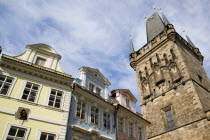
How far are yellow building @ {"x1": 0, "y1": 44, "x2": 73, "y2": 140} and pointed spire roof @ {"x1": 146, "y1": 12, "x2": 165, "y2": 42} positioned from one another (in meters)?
27.2

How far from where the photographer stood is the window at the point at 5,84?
35.6ft

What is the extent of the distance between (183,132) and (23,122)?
17410 millimetres

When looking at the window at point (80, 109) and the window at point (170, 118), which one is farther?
the window at point (170, 118)

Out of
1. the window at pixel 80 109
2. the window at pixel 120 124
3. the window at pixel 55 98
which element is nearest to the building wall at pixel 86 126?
the window at pixel 80 109

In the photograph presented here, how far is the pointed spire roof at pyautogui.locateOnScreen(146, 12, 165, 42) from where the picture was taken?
1433 inches

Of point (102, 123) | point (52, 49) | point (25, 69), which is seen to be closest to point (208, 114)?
→ point (102, 123)

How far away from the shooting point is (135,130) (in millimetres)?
16797

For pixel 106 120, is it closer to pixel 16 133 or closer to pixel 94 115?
pixel 94 115

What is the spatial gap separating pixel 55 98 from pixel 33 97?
1.37m

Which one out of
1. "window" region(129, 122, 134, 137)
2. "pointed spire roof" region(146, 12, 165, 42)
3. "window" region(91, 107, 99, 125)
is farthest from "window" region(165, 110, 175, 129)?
"pointed spire roof" region(146, 12, 165, 42)

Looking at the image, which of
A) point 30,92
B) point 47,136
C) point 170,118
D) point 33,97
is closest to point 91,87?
point 33,97

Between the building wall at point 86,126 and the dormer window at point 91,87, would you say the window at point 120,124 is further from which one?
the dormer window at point 91,87

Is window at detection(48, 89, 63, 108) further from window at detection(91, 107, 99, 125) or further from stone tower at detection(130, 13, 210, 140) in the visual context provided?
stone tower at detection(130, 13, 210, 140)

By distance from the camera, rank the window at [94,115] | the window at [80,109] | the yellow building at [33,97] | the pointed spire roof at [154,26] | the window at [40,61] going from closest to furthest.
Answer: the yellow building at [33,97] < the window at [80,109] < the window at [40,61] < the window at [94,115] < the pointed spire roof at [154,26]
